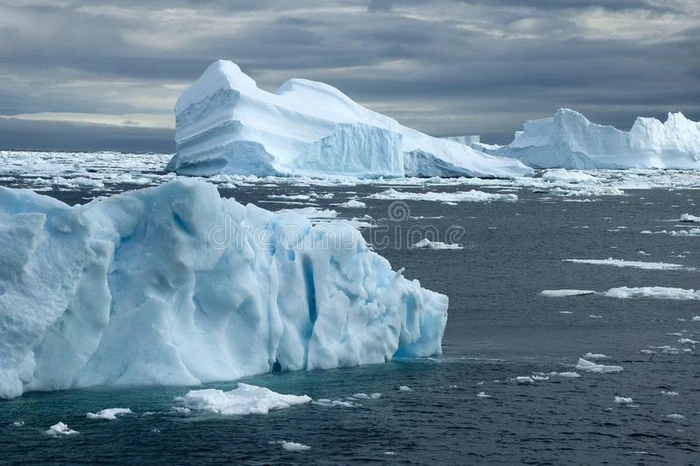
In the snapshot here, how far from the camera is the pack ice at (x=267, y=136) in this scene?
5250 centimetres

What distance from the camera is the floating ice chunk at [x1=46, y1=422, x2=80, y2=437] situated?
31.6 feet

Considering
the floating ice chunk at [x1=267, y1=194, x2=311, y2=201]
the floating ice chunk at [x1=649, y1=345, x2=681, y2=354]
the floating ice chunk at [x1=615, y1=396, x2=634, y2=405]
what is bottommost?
the floating ice chunk at [x1=649, y1=345, x2=681, y2=354]

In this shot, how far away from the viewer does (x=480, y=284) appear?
21.4 meters

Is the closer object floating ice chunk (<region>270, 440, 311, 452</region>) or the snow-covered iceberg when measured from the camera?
floating ice chunk (<region>270, 440, 311, 452</region>)

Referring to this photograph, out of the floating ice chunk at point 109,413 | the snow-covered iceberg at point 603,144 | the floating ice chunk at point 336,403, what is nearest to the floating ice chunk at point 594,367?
the floating ice chunk at point 336,403

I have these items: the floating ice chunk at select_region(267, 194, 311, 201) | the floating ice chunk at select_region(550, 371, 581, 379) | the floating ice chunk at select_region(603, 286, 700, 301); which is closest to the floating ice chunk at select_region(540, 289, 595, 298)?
the floating ice chunk at select_region(603, 286, 700, 301)

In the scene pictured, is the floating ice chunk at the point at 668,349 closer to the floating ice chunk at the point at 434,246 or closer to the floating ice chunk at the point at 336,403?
the floating ice chunk at the point at 336,403

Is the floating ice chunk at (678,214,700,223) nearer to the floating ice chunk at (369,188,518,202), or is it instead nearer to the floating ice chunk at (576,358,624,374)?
the floating ice chunk at (369,188,518,202)

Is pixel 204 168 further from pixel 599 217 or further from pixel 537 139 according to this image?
pixel 537 139

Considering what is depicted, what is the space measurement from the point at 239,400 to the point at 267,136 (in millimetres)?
43449

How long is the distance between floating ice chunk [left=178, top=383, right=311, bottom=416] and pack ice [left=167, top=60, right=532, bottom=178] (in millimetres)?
41041

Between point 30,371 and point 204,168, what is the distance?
4445cm

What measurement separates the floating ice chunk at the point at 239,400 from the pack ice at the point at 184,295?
2.59 feet

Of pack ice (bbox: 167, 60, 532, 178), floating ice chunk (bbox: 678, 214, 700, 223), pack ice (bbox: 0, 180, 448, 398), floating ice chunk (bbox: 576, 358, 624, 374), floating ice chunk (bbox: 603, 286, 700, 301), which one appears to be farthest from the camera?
pack ice (bbox: 167, 60, 532, 178)
